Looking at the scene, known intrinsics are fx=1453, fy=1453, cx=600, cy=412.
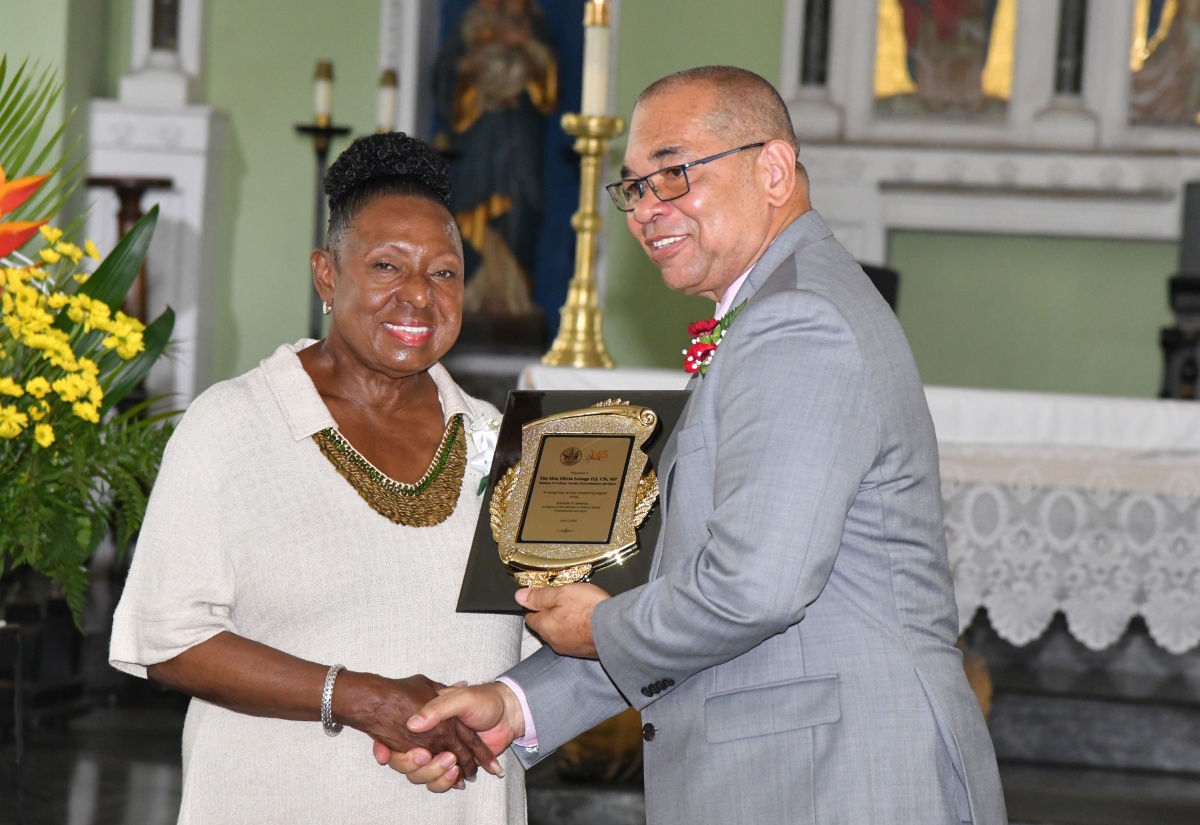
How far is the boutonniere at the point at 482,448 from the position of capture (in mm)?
2287

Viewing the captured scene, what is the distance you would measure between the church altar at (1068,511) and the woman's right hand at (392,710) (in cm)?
210

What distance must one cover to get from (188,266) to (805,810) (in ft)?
22.3

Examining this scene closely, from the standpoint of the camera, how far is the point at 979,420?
167 inches

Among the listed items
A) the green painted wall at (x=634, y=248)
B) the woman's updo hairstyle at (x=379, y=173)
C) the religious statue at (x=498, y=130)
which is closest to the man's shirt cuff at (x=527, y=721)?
the woman's updo hairstyle at (x=379, y=173)

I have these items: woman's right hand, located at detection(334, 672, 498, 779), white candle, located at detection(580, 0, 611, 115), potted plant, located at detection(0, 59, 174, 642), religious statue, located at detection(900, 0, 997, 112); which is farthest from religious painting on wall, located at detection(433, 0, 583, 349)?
woman's right hand, located at detection(334, 672, 498, 779)

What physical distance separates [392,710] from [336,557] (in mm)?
241

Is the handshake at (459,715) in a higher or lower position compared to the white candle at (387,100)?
lower

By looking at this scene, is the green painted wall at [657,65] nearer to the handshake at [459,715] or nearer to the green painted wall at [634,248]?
the green painted wall at [634,248]

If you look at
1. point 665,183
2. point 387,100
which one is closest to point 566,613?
point 665,183

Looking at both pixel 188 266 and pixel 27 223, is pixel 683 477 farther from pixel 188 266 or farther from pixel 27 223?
pixel 188 266

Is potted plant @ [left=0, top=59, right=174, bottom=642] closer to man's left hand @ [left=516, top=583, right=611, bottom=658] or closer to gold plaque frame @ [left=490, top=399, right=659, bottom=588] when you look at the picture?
gold plaque frame @ [left=490, top=399, right=659, bottom=588]

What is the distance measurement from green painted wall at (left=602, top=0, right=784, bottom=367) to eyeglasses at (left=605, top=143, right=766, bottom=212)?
584 centimetres

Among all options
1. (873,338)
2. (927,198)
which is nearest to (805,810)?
(873,338)

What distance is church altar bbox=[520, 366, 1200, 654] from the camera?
13.6 ft
